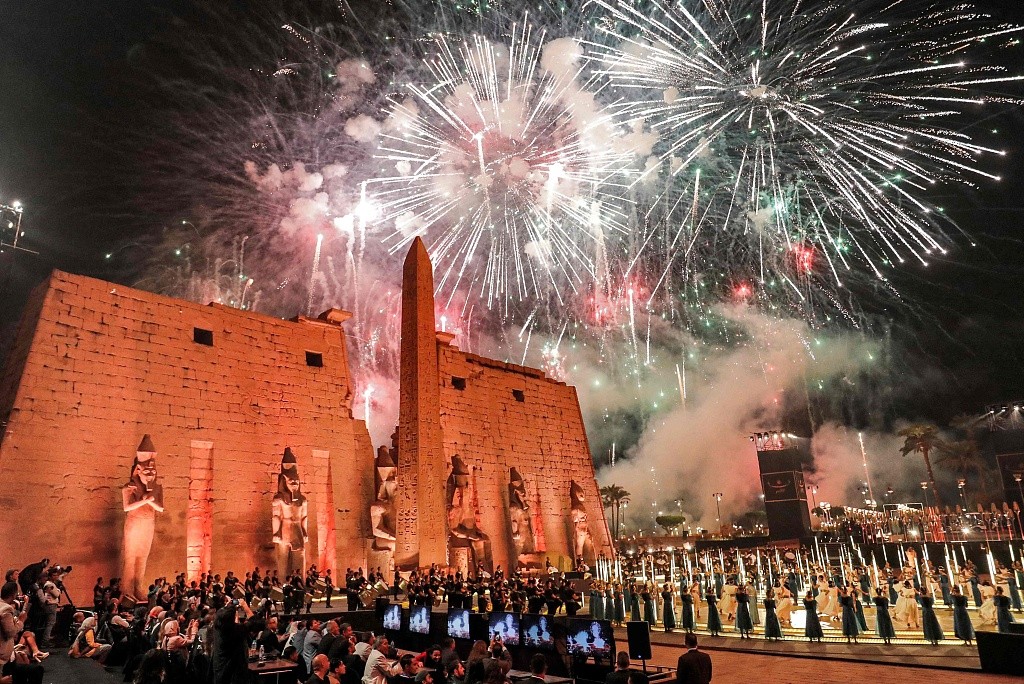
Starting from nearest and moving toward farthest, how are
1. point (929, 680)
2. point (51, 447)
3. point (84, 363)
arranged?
point (929, 680)
point (51, 447)
point (84, 363)

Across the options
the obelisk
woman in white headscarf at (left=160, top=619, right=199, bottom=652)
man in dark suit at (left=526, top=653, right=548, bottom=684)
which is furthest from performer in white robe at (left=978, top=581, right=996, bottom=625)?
the obelisk

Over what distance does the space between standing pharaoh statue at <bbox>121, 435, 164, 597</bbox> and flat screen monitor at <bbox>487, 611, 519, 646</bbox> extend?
1063cm

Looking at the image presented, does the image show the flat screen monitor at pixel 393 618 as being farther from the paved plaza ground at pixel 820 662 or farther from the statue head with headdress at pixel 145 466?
the statue head with headdress at pixel 145 466

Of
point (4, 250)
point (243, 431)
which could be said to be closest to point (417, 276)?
point (243, 431)

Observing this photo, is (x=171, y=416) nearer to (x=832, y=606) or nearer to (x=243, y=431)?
(x=243, y=431)

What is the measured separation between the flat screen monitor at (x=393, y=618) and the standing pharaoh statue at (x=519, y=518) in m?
13.3

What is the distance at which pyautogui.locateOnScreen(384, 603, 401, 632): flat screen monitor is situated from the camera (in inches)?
399

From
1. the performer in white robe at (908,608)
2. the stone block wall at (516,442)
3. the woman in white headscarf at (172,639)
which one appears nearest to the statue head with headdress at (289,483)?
the stone block wall at (516,442)

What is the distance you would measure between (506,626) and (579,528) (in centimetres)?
1908

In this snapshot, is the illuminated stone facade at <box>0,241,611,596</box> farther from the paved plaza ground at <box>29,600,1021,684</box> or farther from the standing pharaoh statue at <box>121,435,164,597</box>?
the paved plaza ground at <box>29,600,1021,684</box>

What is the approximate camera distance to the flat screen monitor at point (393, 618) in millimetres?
10128

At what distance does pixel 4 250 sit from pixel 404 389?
1214 centimetres

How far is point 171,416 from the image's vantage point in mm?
16781

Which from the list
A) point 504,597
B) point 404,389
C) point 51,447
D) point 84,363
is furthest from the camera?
point 404,389
